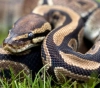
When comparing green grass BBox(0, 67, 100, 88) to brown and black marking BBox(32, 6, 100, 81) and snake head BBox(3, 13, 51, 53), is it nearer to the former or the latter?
brown and black marking BBox(32, 6, 100, 81)

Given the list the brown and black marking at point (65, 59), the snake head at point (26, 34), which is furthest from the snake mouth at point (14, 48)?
the brown and black marking at point (65, 59)

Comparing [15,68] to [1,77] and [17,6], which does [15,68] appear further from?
[17,6]

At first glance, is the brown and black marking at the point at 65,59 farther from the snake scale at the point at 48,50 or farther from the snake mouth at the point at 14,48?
the snake mouth at the point at 14,48

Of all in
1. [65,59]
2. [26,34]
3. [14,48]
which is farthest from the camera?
[26,34]

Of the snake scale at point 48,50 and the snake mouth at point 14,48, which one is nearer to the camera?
the snake scale at point 48,50

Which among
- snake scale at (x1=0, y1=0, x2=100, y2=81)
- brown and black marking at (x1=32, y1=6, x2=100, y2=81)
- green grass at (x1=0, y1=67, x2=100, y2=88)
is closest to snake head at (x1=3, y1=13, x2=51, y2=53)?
snake scale at (x1=0, y1=0, x2=100, y2=81)

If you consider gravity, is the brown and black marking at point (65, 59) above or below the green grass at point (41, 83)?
above

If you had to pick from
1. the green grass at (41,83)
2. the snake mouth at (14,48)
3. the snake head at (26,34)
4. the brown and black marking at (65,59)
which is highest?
the snake head at (26,34)

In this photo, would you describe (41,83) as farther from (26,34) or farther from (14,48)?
(26,34)

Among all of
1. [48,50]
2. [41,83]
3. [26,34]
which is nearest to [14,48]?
[26,34]
